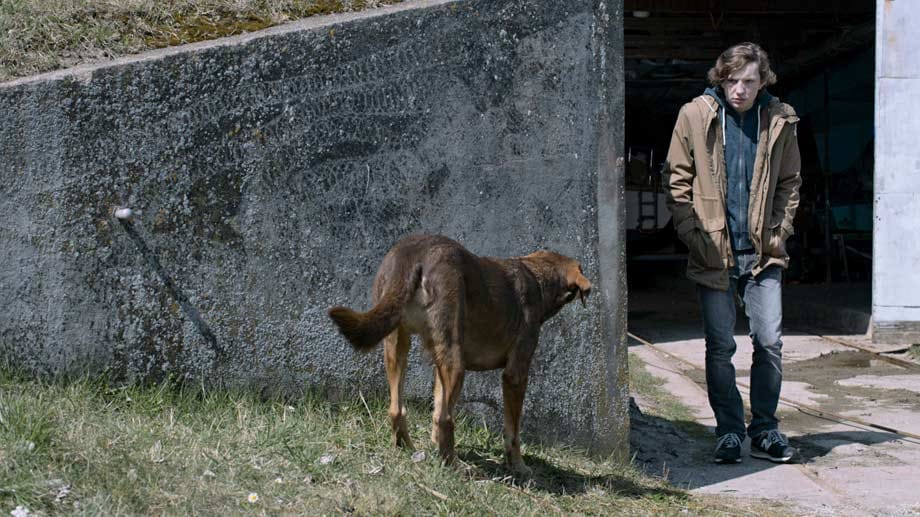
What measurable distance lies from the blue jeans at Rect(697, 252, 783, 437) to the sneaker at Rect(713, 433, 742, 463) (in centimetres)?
7

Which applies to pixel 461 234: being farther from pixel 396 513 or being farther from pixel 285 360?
pixel 396 513

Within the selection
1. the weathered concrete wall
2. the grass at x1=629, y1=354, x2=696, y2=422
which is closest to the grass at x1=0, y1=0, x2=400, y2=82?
the weathered concrete wall

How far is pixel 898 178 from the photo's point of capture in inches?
396

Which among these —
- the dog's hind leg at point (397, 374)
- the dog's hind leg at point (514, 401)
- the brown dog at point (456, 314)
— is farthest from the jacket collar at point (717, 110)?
the dog's hind leg at point (397, 374)

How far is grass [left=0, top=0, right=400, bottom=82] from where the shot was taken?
4.64m

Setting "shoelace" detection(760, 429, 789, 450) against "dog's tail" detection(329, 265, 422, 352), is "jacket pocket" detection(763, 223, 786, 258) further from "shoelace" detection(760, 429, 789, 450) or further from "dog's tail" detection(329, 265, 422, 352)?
"dog's tail" detection(329, 265, 422, 352)

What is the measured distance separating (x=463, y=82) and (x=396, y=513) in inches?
84.4

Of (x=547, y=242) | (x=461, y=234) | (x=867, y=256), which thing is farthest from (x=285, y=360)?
(x=867, y=256)

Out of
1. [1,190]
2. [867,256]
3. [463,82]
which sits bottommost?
[867,256]

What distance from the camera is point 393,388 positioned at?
4156 mm

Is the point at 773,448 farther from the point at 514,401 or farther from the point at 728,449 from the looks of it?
the point at 514,401

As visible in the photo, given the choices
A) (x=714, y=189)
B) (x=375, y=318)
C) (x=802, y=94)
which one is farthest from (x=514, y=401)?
(x=802, y=94)

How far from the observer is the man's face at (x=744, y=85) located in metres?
5.20

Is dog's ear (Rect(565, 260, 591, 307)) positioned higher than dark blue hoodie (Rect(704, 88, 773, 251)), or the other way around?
dark blue hoodie (Rect(704, 88, 773, 251))
